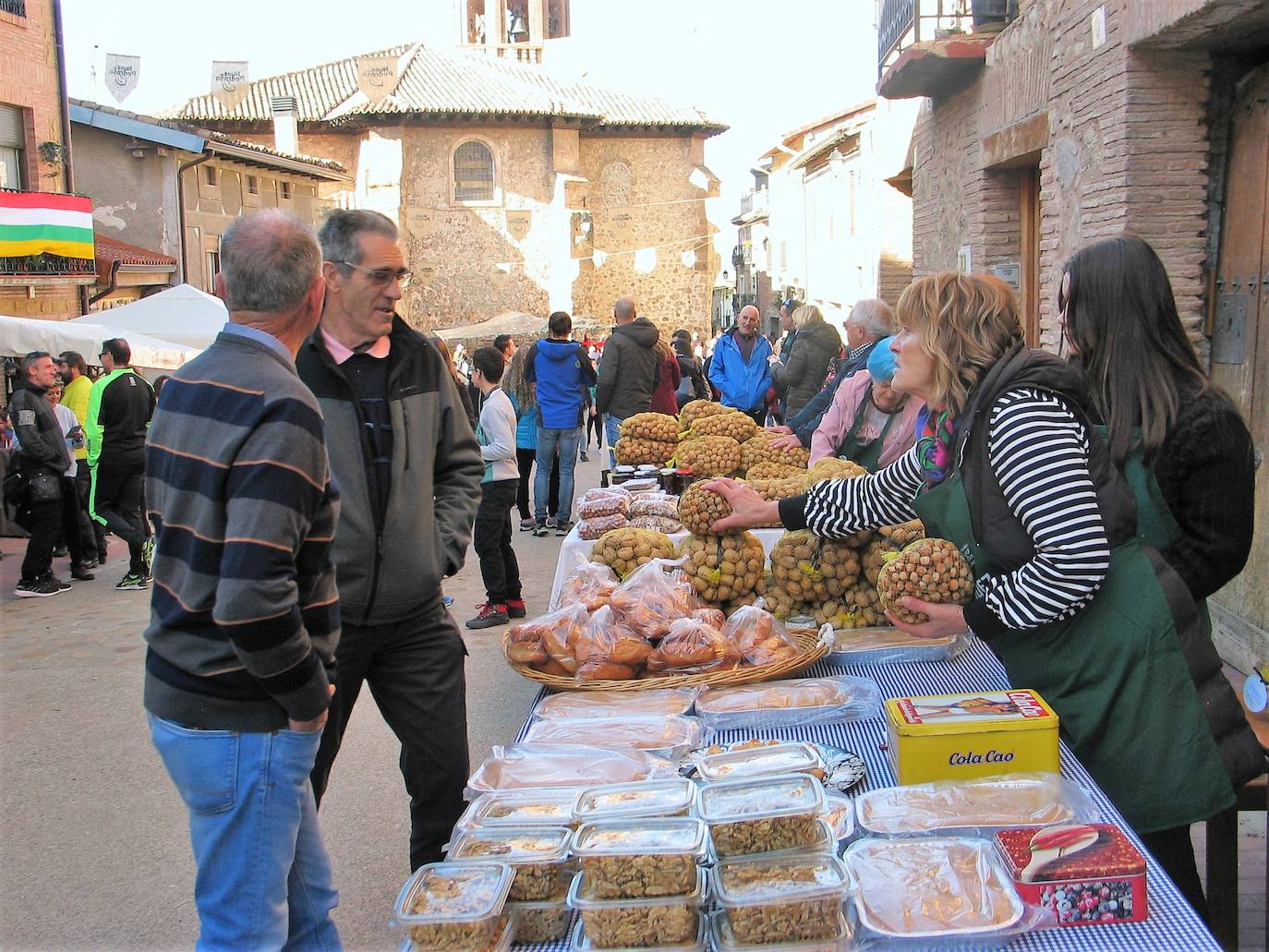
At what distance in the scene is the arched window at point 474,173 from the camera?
3600 cm

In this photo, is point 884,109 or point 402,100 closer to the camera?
point 884,109

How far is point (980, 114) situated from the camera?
8758 mm

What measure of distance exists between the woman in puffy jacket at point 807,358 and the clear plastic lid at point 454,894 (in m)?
7.81

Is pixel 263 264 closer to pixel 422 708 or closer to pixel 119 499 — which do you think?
pixel 422 708

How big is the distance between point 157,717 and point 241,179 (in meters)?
24.9

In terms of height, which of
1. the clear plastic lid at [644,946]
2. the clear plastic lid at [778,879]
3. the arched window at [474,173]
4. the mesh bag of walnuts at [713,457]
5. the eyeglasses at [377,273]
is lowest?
the clear plastic lid at [644,946]

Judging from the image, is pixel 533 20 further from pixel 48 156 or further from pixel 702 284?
pixel 48 156

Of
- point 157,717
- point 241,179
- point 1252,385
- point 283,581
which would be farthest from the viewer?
point 241,179

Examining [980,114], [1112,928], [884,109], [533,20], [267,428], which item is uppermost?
[533,20]

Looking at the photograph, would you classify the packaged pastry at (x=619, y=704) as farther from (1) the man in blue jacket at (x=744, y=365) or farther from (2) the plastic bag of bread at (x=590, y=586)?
(1) the man in blue jacket at (x=744, y=365)

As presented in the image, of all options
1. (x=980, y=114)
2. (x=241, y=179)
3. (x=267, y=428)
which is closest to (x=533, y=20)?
(x=241, y=179)

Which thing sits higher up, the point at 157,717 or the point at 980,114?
the point at 980,114

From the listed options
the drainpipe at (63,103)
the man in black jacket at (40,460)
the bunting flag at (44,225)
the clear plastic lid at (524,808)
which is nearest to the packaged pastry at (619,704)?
the clear plastic lid at (524,808)

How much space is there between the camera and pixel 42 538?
8.91 metres
